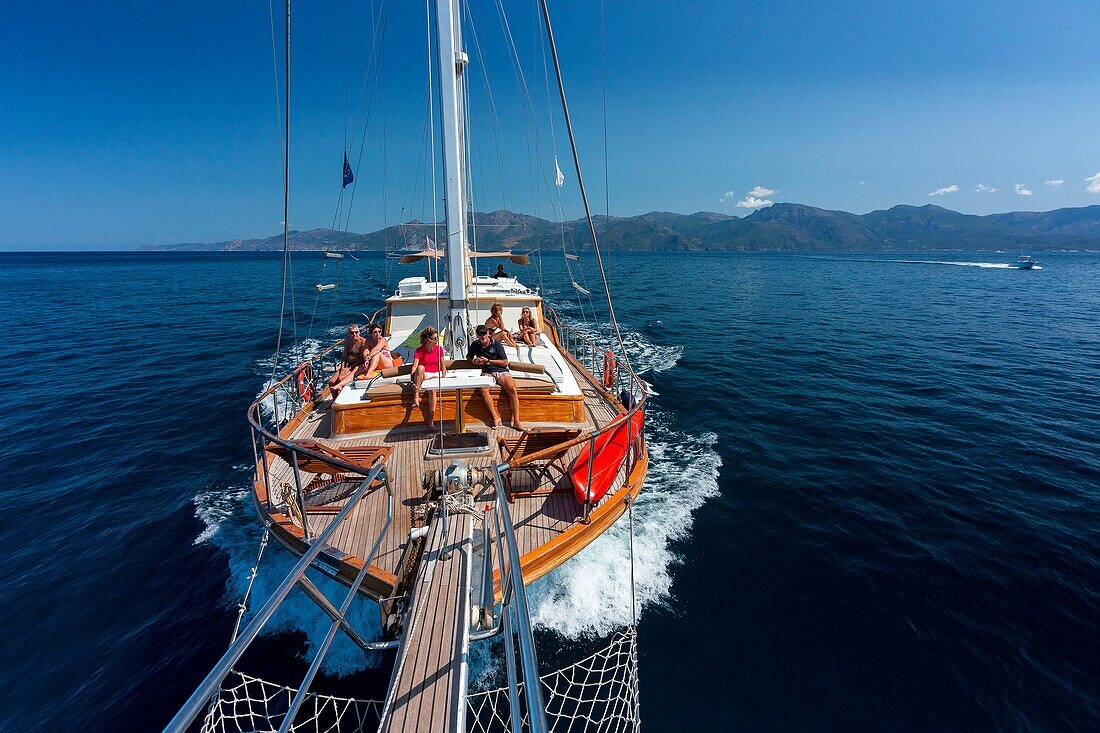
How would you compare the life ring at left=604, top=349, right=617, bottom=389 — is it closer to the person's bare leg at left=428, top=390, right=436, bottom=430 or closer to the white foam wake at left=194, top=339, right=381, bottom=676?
the person's bare leg at left=428, top=390, right=436, bottom=430

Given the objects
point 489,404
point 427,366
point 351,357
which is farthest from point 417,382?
point 351,357

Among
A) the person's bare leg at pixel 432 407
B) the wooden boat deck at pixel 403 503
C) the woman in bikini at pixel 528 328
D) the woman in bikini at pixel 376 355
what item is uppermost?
the woman in bikini at pixel 528 328

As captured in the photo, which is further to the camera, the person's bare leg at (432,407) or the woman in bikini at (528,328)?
the woman in bikini at (528,328)

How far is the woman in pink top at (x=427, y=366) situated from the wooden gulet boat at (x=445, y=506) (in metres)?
0.18

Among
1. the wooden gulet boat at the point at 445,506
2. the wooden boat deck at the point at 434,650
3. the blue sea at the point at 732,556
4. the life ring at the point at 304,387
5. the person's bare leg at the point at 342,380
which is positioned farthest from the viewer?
the life ring at the point at 304,387

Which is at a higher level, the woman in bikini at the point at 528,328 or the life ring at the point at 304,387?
the woman in bikini at the point at 528,328

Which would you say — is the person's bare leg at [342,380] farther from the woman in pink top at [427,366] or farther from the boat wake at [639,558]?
the boat wake at [639,558]

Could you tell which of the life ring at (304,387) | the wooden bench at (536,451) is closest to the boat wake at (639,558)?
the wooden bench at (536,451)

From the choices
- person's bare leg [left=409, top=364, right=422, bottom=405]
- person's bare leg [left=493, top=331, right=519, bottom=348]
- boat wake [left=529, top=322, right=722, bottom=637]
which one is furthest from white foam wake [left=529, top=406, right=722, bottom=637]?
person's bare leg [left=493, top=331, right=519, bottom=348]

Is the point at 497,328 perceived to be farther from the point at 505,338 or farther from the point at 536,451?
the point at 536,451

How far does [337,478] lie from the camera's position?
6340 mm

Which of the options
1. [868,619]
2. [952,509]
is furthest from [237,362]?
[952,509]

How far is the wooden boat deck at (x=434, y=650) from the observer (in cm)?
277

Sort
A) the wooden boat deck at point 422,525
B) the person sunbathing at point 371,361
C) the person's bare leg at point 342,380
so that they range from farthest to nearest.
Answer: the person's bare leg at point 342,380
the person sunbathing at point 371,361
the wooden boat deck at point 422,525
